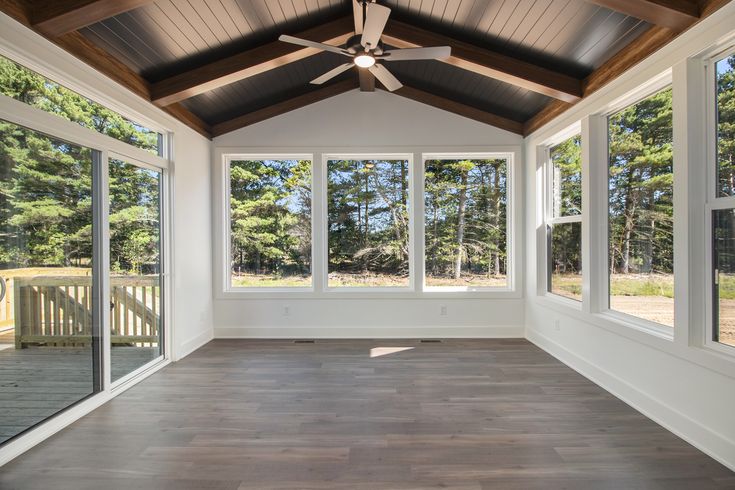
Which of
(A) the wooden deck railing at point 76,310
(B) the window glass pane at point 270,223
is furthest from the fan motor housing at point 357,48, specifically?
(A) the wooden deck railing at point 76,310

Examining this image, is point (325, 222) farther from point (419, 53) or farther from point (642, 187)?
point (642, 187)

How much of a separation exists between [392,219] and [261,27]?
2624mm

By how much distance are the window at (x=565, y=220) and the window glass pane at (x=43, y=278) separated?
167 inches

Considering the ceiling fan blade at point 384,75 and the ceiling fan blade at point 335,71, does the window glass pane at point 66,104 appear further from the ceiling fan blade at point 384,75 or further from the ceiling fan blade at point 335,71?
the ceiling fan blade at point 384,75

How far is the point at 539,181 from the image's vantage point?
4629 millimetres

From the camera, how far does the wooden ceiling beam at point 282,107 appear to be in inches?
192

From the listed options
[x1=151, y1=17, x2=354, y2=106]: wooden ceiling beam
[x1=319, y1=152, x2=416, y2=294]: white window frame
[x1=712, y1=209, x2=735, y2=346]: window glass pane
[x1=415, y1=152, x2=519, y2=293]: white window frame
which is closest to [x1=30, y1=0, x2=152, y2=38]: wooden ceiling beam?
[x1=151, y1=17, x2=354, y2=106]: wooden ceiling beam

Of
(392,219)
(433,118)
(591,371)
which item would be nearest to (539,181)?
(433,118)

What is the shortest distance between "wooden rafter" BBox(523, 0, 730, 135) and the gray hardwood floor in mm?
2538

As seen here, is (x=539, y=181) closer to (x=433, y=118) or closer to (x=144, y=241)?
(x=433, y=118)

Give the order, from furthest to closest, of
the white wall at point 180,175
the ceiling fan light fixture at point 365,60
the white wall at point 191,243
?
the white wall at point 191,243 → the ceiling fan light fixture at point 365,60 → the white wall at point 180,175

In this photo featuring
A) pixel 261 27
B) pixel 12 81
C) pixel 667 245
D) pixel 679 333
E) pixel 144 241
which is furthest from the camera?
pixel 144 241

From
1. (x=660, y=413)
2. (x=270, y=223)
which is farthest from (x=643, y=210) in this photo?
(x=270, y=223)

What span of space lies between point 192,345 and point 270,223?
1710 millimetres
